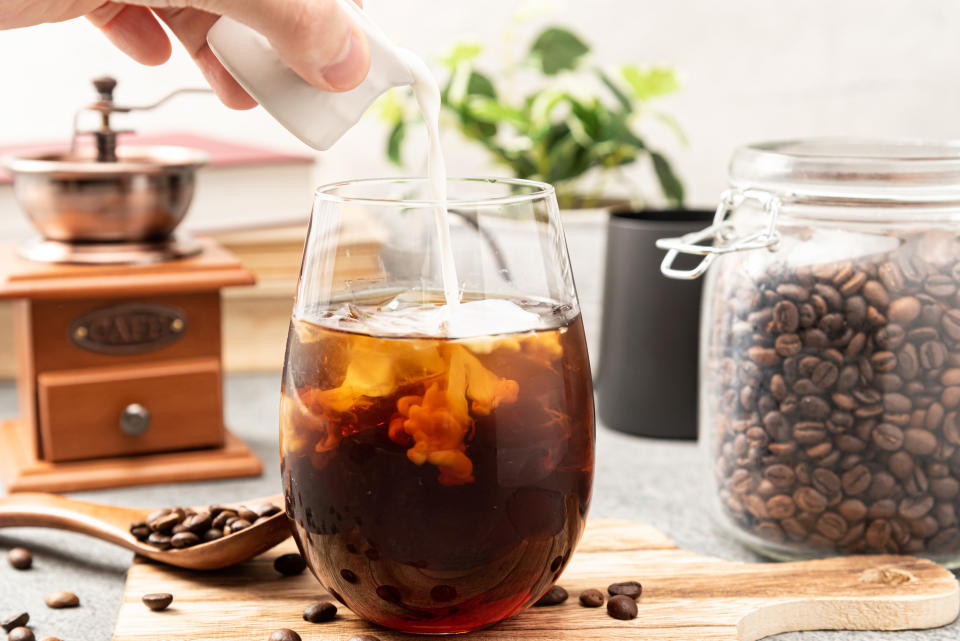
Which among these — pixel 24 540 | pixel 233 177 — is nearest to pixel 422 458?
pixel 24 540

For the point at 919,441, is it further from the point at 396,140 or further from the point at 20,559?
the point at 396,140

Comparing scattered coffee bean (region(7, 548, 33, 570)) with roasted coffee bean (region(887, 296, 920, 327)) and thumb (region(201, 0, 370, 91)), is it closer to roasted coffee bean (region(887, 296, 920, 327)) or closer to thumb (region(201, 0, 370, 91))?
thumb (region(201, 0, 370, 91))

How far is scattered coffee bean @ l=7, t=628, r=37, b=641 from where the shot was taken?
33.4 inches

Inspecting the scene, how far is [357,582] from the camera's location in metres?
0.80

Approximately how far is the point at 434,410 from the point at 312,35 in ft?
0.87

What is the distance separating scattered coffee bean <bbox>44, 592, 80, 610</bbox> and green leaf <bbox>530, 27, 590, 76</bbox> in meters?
1.06

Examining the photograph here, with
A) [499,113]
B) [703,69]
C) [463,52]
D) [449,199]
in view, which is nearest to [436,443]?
[449,199]

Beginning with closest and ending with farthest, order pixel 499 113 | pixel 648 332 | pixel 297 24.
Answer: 1. pixel 297 24
2. pixel 648 332
3. pixel 499 113

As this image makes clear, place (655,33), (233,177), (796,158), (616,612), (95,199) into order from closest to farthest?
(616,612), (796,158), (95,199), (233,177), (655,33)

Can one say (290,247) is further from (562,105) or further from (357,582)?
(357,582)

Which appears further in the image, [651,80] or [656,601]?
[651,80]

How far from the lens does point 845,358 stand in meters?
0.96

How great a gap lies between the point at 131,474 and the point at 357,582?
0.55m

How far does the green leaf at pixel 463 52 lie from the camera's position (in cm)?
169
